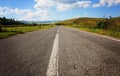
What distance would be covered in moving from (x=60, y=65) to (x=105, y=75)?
137cm

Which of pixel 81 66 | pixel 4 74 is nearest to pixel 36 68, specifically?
pixel 4 74

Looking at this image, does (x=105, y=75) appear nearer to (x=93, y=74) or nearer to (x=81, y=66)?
(x=93, y=74)

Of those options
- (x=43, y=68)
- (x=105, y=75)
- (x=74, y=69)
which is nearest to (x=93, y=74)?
(x=105, y=75)

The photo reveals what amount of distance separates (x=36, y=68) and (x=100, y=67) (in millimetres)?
1745

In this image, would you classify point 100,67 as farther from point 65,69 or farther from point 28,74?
point 28,74

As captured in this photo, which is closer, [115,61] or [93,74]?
[93,74]

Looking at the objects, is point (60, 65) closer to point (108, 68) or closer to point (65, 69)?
point (65, 69)

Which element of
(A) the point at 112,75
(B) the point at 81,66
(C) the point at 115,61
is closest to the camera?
(A) the point at 112,75

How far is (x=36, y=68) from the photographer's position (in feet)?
14.7

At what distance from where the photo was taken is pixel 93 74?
392cm

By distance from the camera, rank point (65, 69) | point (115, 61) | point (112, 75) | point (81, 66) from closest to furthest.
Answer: point (112, 75) < point (65, 69) < point (81, 66) < point (115, 61)

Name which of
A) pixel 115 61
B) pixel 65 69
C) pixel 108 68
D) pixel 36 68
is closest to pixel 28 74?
pixel 36 68

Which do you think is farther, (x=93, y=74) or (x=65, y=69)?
(x=65, y=69)

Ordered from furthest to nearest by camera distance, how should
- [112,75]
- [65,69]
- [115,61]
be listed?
[115,61] → [65,69] → [112,75]
